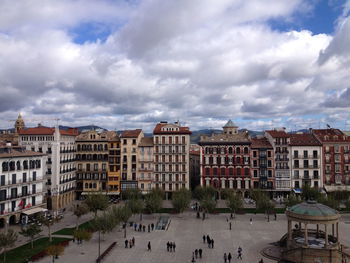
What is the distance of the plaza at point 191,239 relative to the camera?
41.9 meters

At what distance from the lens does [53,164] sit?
7900cm

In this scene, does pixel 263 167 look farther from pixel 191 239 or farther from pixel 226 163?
pixel 191 239

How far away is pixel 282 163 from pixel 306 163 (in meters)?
6.35

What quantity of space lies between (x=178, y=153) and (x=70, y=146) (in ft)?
96.5

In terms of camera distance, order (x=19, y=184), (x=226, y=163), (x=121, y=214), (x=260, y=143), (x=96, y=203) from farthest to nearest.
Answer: (x=260, y=143) → (x=226, y=163) → (x=96, y=203) → (x=19, y=184) → (x=121, y=214)

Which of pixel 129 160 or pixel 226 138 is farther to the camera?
pixel 226 138

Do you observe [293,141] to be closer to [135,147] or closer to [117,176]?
[135,147]

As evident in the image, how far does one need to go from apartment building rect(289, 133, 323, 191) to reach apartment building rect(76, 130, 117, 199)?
49.5 meters

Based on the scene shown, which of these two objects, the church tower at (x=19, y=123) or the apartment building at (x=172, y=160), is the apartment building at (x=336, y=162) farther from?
the church tower at (x=19, y=123)

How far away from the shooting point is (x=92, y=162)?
88188mm

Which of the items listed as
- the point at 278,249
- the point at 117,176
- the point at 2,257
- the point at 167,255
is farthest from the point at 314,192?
the point at 2,257

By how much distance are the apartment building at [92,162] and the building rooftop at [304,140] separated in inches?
1944

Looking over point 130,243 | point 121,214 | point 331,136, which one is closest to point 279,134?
point 331,136

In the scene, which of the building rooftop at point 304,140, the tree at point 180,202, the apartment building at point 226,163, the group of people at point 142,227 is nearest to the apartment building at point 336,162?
the building rooftop at point 304,140
